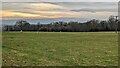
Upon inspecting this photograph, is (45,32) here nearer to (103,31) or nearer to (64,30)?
(64,30)

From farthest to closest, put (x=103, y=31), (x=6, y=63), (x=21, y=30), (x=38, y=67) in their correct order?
1. (x=103, y=31)
2. (x=21, y=30)
3. (x=6, y=63)
4. (x=38, y=67)

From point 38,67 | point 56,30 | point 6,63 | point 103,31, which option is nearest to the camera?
point 38,67

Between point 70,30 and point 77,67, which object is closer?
point 77,67

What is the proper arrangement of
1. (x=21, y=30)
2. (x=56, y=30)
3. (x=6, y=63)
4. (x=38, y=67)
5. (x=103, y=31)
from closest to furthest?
(x=38, y=67), (x=6, y=63), (x=21, y=30), (x=56, y=30), (x=103, y=31)

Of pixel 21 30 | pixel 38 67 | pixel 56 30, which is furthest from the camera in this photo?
pixel 56 30

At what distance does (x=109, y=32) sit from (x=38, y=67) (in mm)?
44362

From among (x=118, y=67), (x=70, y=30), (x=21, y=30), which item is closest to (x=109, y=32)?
(x=70, y=30)

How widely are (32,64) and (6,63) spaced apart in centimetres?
117

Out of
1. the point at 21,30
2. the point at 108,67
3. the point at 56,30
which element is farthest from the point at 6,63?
the point at 56,30

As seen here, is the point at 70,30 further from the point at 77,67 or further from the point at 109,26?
the point at 77,67

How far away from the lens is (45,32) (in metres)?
47.8

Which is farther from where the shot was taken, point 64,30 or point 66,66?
point 64,30

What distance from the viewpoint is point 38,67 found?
9336 millimetres

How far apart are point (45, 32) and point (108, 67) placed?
126 feet
